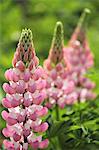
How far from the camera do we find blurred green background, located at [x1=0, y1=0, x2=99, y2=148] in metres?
5.52

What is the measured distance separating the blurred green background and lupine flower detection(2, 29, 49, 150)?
111 inches

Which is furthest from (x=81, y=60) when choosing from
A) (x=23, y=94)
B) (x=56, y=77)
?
(x=23, y=94)

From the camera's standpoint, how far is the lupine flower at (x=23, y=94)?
2.36m

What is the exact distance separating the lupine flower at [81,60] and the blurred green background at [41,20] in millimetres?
1761

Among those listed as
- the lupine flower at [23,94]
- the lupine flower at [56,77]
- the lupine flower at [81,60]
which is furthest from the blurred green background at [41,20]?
the lupine flower at [23,94]

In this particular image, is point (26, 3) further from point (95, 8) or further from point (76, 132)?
point (76, 132)

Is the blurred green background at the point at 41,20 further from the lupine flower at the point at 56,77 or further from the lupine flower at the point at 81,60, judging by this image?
the lupine flower at the point at 56,77

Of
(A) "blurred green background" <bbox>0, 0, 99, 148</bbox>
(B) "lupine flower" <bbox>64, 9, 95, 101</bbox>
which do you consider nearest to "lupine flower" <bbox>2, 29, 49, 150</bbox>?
(B) "lupine flower" <bbox>64, 9, 95, 101</bbox>

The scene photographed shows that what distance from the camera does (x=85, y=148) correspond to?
2705 mm

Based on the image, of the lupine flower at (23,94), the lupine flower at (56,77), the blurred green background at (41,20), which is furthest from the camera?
the blurred green background at (41,20)

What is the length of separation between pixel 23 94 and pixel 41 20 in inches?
146

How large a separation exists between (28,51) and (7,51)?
307cm

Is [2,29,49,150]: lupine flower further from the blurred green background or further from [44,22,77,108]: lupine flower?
the blurred green background

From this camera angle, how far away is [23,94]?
2.37m
